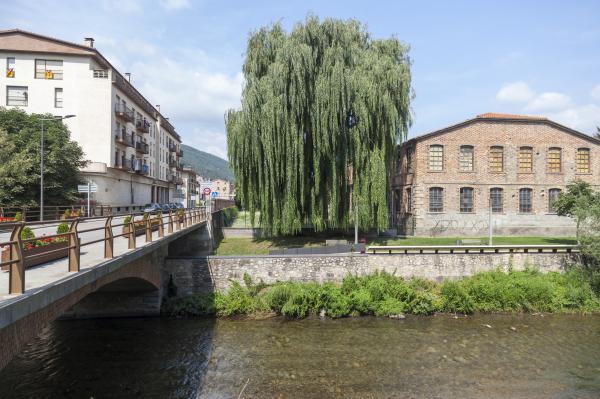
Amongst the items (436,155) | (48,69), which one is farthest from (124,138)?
(436,155)

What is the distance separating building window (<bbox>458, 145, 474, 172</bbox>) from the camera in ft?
90.8

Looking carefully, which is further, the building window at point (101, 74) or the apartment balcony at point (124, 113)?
the apartment balcony at point (124, 113)

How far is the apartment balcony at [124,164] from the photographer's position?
35.0 meters

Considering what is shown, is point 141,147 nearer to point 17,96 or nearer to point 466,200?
point 17,96

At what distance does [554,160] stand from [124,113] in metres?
37.8

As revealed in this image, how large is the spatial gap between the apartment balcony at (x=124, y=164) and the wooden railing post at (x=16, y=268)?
31462 mm

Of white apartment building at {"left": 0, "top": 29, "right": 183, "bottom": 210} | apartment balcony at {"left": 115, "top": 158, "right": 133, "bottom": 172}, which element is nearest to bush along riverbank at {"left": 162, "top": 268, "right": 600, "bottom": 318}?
white apartment building at {"left": 0, "top": 29, "right": 183, "bottom": 210}

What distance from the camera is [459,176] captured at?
2755 cm

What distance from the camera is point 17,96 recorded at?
31875mm

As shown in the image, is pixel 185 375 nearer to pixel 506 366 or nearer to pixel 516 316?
pixel 506 366

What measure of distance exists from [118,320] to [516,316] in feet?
59.5

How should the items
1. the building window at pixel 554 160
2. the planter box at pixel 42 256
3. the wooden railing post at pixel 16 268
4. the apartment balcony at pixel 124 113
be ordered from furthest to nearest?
the apartment balcony at pixel 124 113 < the building window at pixel 554 160 < the planter box at pixel 42 256 < the wooden railing post at pixel 16 268

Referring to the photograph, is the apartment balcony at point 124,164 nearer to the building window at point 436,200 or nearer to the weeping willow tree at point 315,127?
the weeping willow tree at point 315,127

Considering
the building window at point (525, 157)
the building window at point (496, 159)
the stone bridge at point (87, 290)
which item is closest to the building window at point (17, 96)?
the stone bridge at point (87, 290)
